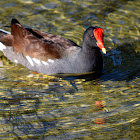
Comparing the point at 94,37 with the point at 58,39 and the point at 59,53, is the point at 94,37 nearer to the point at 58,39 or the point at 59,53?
the point at 59,53

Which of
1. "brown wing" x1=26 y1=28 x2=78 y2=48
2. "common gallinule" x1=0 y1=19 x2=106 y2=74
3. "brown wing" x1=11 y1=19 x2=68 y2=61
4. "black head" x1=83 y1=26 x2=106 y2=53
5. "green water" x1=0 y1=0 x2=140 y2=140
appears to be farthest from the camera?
"brown wing" x1=26 y1=28 x2=78 y2=48

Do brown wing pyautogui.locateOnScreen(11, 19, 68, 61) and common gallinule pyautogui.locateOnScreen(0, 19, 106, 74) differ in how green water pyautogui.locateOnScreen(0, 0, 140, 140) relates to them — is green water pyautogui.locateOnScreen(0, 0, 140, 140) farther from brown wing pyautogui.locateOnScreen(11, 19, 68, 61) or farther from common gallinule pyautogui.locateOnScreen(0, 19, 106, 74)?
brown wing pyautogui.locateOnScreen(11, 19, 68, 61)

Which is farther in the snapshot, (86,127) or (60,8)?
(60,8)

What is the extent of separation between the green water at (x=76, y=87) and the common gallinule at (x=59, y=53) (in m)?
0.18

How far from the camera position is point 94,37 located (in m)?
5.82

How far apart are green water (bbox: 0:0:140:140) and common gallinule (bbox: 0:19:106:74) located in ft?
0.59

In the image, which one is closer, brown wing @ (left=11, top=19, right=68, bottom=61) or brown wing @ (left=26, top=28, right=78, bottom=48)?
brown wing @ (left=11, top=19, right=68, bottom=61)

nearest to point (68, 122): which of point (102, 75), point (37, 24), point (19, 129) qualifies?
point (19, 129)

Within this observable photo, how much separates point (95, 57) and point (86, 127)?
193 centimetres

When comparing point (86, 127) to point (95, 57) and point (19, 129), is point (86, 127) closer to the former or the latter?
point (19, 129)

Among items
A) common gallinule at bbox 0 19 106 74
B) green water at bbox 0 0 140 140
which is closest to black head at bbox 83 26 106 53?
common gallinule at bbox 0 19 106 74

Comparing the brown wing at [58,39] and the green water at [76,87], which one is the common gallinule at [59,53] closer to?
the brown wing at [58,39]

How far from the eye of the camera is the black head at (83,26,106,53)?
5.75 meters

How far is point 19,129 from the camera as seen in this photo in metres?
4.34
